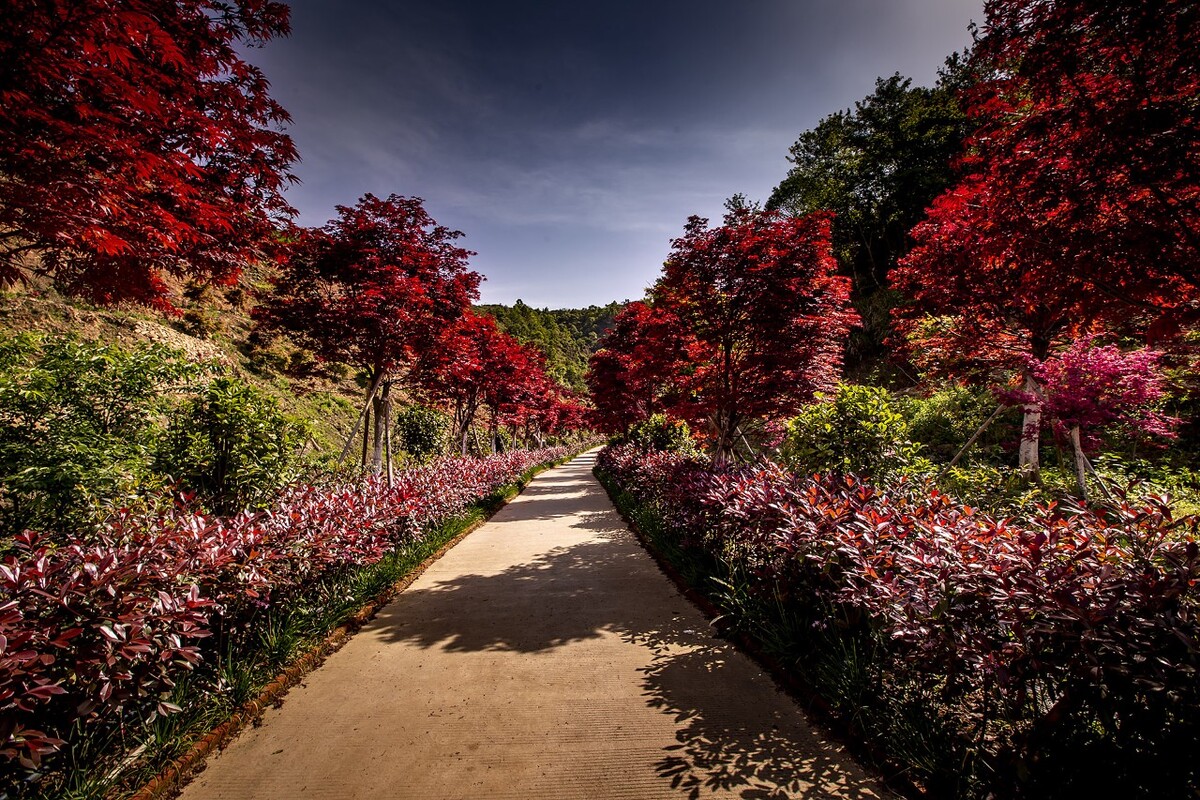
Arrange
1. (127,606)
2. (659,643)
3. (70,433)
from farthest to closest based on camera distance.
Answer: (659,643) → (70,433) → (127,606)

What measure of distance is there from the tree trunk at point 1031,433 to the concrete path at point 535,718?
269 inches

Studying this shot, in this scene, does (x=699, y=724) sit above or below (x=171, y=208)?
below

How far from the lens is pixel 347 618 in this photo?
425 centimetres

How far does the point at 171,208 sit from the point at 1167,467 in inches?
601

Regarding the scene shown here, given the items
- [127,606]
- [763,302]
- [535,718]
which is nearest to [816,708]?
[535,718]

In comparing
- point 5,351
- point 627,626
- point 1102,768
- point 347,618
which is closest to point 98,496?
point 5,351

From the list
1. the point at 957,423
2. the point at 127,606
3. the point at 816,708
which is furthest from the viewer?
the point at 957,423

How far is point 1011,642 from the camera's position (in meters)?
2.04

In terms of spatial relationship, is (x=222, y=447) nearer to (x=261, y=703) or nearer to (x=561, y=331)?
(x=261, y=703)

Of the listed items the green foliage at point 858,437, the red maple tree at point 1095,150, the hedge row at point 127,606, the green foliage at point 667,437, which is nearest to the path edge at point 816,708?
the green foliage at point 858,437

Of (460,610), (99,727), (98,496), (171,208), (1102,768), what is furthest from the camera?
(460,610)

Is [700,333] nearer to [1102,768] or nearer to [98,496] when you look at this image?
[1102,768]

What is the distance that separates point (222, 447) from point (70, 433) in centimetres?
123

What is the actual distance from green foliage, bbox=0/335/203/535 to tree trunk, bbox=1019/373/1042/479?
37.7 feet
